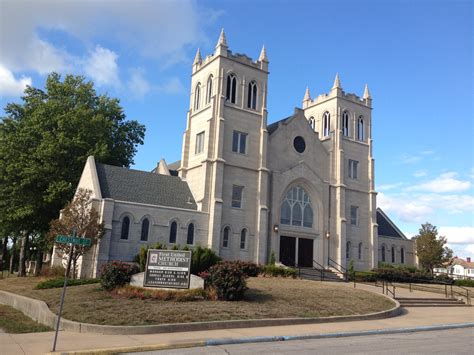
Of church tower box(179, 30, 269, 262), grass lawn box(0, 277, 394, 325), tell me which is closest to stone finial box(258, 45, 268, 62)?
church tower box(179, 30, 269, 262)

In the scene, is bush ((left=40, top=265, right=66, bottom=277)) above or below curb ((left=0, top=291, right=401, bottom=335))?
above

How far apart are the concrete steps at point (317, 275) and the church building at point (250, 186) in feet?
5.60

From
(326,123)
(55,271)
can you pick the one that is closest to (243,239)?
(55,271)

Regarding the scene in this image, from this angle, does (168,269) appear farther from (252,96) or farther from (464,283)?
(464,283)

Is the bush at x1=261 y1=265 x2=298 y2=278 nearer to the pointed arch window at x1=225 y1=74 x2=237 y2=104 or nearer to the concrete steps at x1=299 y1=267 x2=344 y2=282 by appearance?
the concrete steps at x1=299 y1=267 x2=344 y2=282

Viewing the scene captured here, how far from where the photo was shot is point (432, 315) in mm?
21484

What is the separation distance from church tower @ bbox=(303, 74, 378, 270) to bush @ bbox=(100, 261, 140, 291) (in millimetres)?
26313

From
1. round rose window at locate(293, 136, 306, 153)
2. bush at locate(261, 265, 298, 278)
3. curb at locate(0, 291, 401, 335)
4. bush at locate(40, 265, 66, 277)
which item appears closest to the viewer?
curb at locate(0, 291, 401, 335)

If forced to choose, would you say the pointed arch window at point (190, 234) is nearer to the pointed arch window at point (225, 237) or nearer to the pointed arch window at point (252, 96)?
the pointed arch window at point (225, 237)

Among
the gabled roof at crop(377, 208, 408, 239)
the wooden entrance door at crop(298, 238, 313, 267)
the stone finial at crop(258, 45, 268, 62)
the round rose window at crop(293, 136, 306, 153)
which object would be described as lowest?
the wooden entrance door at crop(298, 238, 313, 267)

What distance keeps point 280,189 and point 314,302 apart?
20.8 m

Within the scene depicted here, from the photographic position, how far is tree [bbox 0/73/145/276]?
123ft

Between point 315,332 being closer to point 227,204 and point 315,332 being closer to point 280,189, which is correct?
point 227,204

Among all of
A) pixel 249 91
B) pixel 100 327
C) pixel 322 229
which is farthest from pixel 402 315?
pixel 249 91
